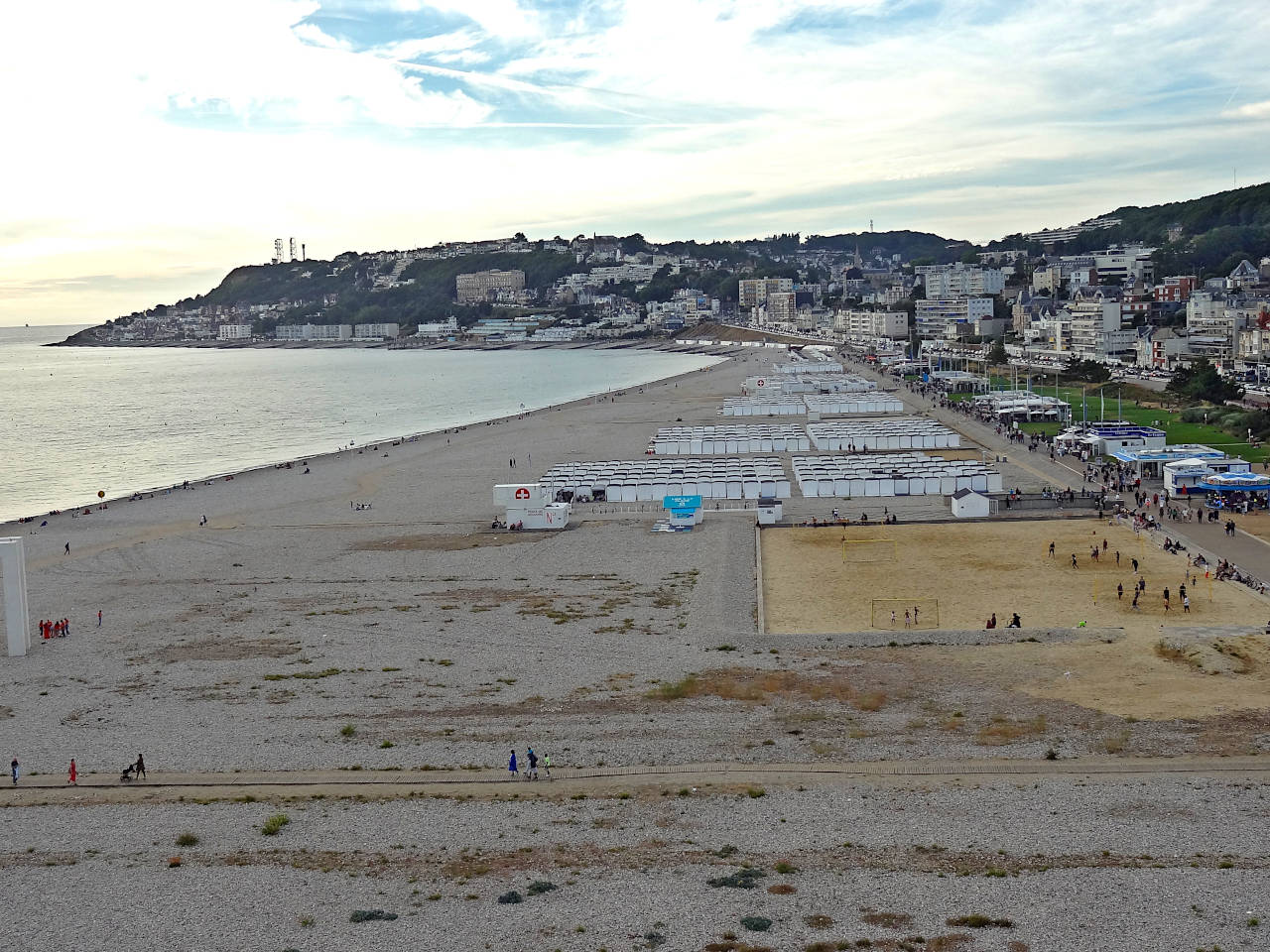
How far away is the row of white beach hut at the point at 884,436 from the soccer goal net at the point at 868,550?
52.0 ft

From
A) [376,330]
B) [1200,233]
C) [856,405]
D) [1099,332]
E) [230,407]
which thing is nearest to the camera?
[856,405]

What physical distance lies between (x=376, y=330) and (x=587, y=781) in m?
190

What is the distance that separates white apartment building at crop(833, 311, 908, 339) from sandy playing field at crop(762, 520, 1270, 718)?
3735 inches

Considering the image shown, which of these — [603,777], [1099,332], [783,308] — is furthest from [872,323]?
[603,777]

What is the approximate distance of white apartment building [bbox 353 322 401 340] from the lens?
639 ft

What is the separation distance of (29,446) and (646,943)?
53178 millimetres

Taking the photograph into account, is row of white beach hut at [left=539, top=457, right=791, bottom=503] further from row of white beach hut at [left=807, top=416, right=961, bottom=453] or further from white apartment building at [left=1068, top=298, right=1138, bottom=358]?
white apartment building at [left=1068, top=298, right=1138, bottom=358]

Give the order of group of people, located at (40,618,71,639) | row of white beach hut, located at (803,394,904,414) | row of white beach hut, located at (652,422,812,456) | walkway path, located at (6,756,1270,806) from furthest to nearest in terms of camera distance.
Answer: row of white beach hut, located at (803,394,904,414), row of white beach hut, located at (652,422,812,456), group of people, located at (40,618,71,639), walkway path, located at (6,756,1270,806)

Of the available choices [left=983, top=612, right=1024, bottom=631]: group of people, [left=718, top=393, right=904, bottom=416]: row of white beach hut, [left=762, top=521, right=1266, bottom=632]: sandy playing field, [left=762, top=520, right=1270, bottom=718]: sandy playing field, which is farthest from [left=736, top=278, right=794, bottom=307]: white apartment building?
[left=983, top=612, right=1024, bottom=631]: group of people

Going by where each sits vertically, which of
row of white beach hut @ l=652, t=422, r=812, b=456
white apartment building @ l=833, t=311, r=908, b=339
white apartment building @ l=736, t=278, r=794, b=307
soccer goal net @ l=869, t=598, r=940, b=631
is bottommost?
soccer goal net @ l=869, t=598, r=940, b=631

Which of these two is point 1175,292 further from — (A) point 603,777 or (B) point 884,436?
(A) point 603,777

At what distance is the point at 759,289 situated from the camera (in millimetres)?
181125

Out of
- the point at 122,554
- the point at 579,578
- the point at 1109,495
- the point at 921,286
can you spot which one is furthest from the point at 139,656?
the point at 921,286

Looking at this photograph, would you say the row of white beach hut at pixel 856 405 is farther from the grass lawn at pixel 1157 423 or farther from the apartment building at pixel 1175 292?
the apartment building at pixel 1175 292
